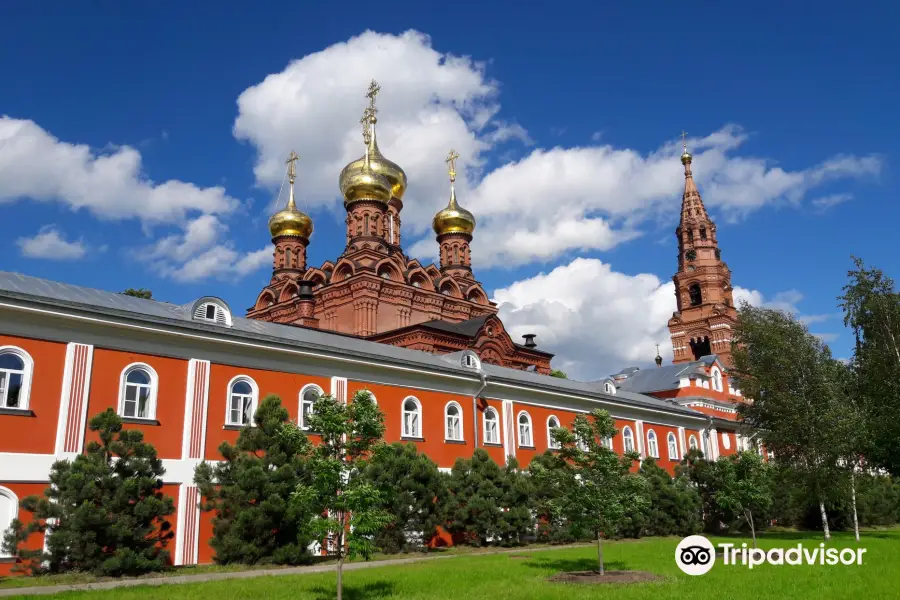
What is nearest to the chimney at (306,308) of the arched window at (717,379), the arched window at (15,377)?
the arched window at (717,379)

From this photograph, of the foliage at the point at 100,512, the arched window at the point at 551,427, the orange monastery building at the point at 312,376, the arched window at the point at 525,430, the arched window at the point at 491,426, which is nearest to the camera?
the foliage at the point at 100,512

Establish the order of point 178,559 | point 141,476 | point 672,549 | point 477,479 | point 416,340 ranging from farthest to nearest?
1. point 416,340
2. point 477,479
3. point 672,549
4. point 178,559
5. point 141,476

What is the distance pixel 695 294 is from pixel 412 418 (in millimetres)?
47309

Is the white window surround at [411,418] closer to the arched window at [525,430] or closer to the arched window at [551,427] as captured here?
the arched window at [525,430]

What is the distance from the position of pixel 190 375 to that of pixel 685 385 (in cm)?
3042

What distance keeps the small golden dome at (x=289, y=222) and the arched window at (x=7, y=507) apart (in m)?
37.1

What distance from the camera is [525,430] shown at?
2678cm

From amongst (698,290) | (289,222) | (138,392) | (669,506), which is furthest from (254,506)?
(698,290)

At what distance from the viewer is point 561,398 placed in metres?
28.4

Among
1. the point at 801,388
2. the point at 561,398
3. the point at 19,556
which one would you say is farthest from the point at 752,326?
the point at 19,556

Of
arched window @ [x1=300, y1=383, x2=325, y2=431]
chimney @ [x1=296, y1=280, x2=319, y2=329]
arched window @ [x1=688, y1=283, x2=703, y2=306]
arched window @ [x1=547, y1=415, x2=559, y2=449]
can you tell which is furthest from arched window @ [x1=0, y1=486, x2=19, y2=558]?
arched window @ [x1=688, y1=283, x2=703, y2=306]

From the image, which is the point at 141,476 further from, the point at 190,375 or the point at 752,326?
the point at 752,326

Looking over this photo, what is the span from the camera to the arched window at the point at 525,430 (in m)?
26.6

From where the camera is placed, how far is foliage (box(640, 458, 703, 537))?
25969mm
